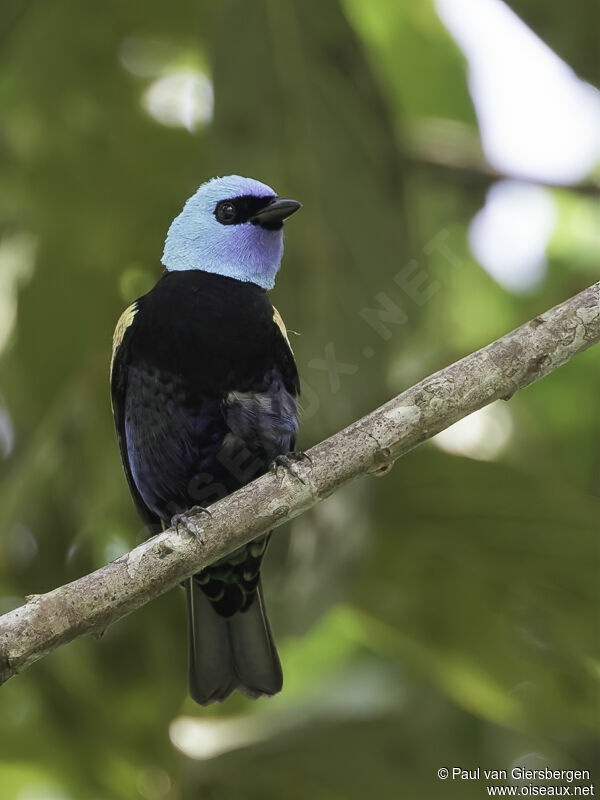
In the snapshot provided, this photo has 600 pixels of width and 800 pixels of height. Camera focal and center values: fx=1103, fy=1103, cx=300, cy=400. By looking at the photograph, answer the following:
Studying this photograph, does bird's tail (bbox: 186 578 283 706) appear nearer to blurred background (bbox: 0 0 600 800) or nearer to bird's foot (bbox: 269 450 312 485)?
blurred background (bbox: 0 0 600 800)

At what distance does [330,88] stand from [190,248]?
31.7 inches

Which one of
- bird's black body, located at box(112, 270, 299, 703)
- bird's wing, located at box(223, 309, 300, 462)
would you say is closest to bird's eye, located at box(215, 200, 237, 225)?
bird's black body, located at box(112, 270, 299, 703)

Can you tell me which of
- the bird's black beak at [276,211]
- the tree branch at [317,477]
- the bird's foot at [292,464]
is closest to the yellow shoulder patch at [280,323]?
the bird's black beak at [276,211]

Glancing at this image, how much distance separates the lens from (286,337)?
12.9 ft

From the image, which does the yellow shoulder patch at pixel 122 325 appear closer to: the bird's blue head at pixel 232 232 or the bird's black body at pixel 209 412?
the bird's black body at pixel 209 412

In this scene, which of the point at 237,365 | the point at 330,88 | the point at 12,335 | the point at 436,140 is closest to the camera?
the point at 237,365

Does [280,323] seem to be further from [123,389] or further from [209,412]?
[123,389]

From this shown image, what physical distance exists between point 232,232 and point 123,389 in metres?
0.77

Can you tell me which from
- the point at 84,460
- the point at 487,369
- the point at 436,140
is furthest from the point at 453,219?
the point at 487,369

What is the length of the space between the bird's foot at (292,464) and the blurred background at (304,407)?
0.76 meters

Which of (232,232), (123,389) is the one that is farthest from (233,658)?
(232,232)

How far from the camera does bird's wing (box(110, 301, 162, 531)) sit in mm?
3914

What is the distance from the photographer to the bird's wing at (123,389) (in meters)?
3.91

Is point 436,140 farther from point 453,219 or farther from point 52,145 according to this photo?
point 52,145
